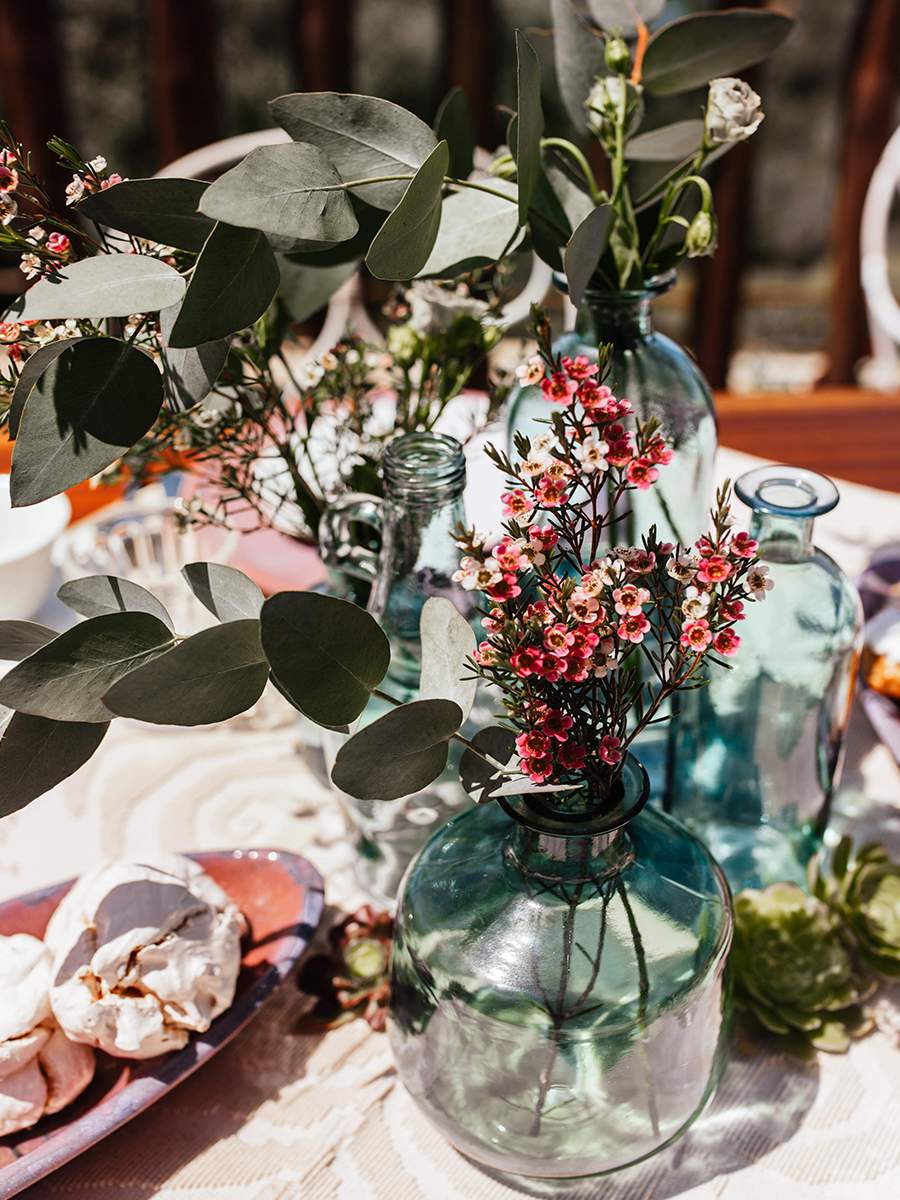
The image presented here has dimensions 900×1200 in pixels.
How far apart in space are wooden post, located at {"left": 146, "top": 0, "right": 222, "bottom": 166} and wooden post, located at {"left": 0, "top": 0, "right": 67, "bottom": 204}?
181 millimetres

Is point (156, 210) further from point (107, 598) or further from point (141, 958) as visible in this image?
point (141, 958)

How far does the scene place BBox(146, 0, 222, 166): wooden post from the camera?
6.99ft

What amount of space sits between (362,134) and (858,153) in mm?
2080

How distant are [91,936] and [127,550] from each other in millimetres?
542

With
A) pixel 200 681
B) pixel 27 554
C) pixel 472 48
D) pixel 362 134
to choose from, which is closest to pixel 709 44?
pixel 362 134

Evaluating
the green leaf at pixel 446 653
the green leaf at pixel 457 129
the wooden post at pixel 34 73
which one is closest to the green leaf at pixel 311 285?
the green leaf at pixel 457 129

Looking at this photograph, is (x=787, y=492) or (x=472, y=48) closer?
(x=787, y=492)

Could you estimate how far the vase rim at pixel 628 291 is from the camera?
64cm

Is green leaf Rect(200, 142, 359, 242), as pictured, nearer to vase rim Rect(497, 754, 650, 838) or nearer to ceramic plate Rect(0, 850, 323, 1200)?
vase rim Rect(497, 754, 650, 838)

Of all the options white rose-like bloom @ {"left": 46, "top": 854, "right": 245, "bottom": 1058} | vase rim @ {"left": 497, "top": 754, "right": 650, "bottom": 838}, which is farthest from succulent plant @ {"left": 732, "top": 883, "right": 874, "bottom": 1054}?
white rose-like bloom @ {"left": 46, "top": 854, "right": 245, "bottom": 1058}

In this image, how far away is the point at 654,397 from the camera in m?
0.68

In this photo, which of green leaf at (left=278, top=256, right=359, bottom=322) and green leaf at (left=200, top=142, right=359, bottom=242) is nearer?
green leaf at (left=200, top=142, right=359, bottom=242)

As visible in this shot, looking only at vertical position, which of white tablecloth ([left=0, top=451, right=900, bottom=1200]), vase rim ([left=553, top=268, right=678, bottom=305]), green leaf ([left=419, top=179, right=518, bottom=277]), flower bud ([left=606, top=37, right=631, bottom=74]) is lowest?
white tablecloth ([left=0, top=451, right=900, bottom=1200])

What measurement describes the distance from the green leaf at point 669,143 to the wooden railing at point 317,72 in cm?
156
